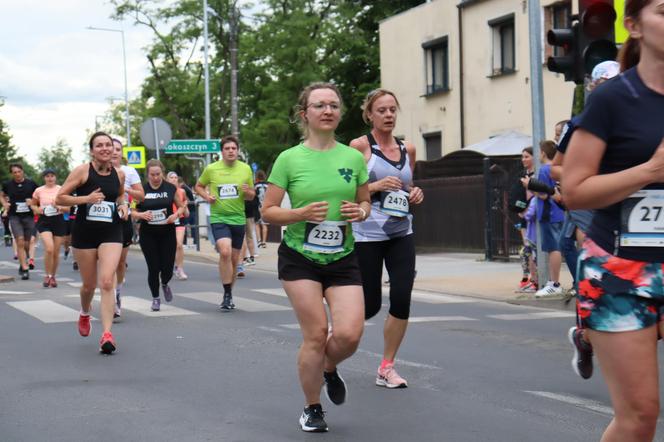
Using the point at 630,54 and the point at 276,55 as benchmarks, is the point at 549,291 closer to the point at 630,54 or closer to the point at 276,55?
the point at 630,54

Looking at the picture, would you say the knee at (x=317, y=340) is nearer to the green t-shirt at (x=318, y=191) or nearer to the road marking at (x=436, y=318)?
the green t-shirt at (x=318, y=191)

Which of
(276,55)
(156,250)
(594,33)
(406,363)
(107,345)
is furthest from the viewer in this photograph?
(276,55)

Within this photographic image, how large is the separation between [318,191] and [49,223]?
12.7 meters

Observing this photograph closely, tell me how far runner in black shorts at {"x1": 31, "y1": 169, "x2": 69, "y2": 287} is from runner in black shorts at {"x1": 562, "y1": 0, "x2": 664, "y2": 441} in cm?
1362

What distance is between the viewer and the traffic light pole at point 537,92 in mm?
13336

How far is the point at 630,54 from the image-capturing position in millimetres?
3678

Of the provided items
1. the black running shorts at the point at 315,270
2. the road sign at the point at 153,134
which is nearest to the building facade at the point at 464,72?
the road sign at the point at 153,134

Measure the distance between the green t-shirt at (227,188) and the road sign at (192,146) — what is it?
13.7m

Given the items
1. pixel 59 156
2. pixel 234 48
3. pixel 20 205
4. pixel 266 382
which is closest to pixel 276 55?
pixel 234 48

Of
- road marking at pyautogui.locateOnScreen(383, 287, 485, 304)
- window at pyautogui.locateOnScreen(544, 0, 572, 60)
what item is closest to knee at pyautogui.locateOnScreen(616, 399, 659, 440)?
road marking at pyautogui.locateOnScreen(383, 287, 485, 304)

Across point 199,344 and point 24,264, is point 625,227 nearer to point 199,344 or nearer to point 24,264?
point 199,344

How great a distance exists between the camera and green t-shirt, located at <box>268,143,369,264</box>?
5668 mm

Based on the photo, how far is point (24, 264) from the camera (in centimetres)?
1866

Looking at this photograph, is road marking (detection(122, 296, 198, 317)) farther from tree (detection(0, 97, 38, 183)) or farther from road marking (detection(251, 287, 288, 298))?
tree (detection(0, 97, 38, 183))
